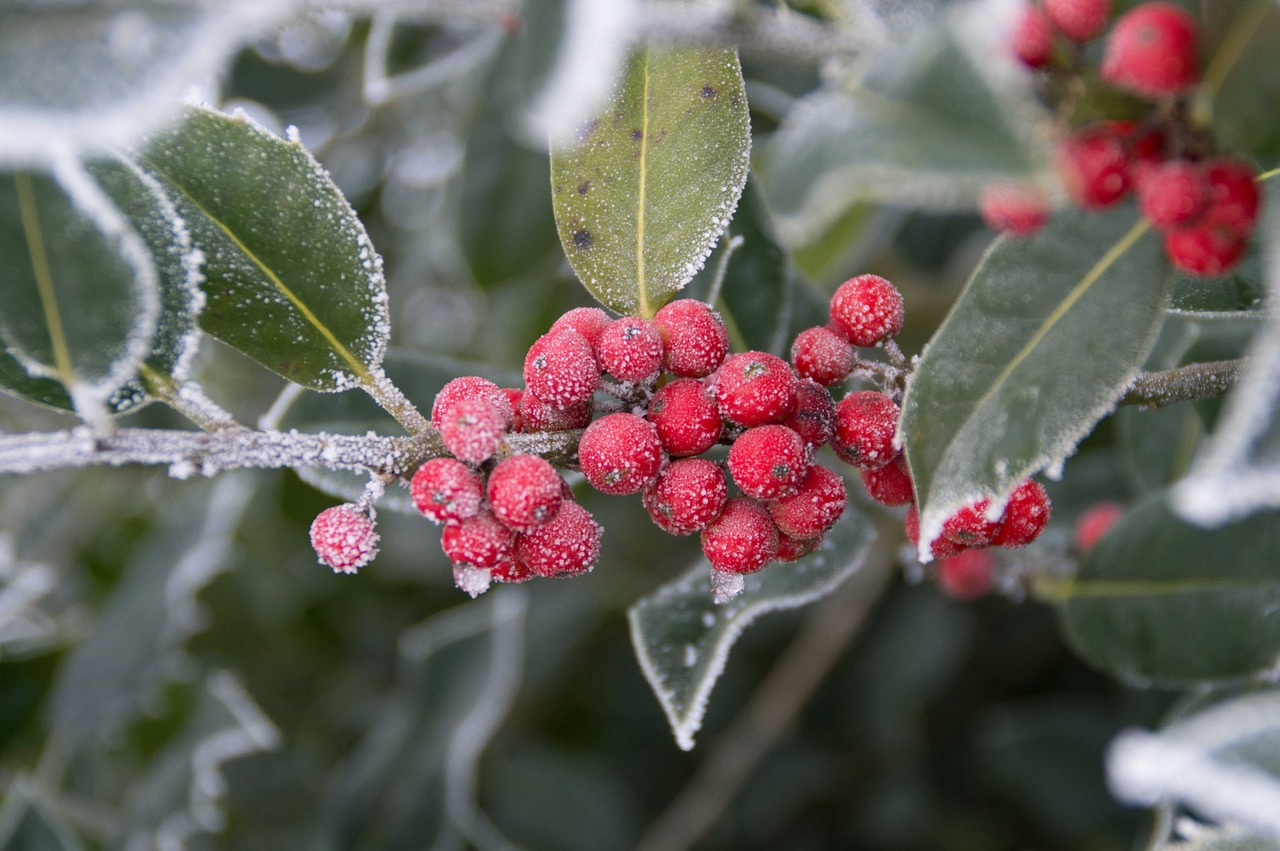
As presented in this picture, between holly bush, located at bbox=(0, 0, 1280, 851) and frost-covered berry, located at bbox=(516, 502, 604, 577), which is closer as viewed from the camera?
holly bush, located at bbox=(0, 0, 1280, 851)

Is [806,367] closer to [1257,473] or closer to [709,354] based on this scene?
[709,354]

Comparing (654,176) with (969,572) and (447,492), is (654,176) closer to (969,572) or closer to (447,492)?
(447,492)

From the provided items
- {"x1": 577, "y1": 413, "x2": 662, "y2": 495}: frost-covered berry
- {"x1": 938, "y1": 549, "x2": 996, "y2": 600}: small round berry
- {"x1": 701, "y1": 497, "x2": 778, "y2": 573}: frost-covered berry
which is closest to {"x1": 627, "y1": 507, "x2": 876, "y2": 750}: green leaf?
{"x1": 701, "y1": 497, "x2": 778, "y2": 573}: frost-covered berry

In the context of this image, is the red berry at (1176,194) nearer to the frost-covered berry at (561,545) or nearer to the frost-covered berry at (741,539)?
the frost-covered berry at (741,539)

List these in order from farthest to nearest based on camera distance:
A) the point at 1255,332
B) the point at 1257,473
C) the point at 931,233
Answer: the point at 931,233 → the point at 1255,332 → the point at 1257,473

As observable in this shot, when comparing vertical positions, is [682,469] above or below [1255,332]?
above

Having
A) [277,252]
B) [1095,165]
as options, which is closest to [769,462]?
[1095,165]

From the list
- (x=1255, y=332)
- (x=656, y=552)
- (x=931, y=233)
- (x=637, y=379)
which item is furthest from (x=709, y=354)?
(x=656, y=552)

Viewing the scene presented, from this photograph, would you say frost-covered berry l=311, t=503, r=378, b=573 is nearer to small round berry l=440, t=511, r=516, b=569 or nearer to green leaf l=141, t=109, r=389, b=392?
small round berry l=440, t=511, r=516, b=569
